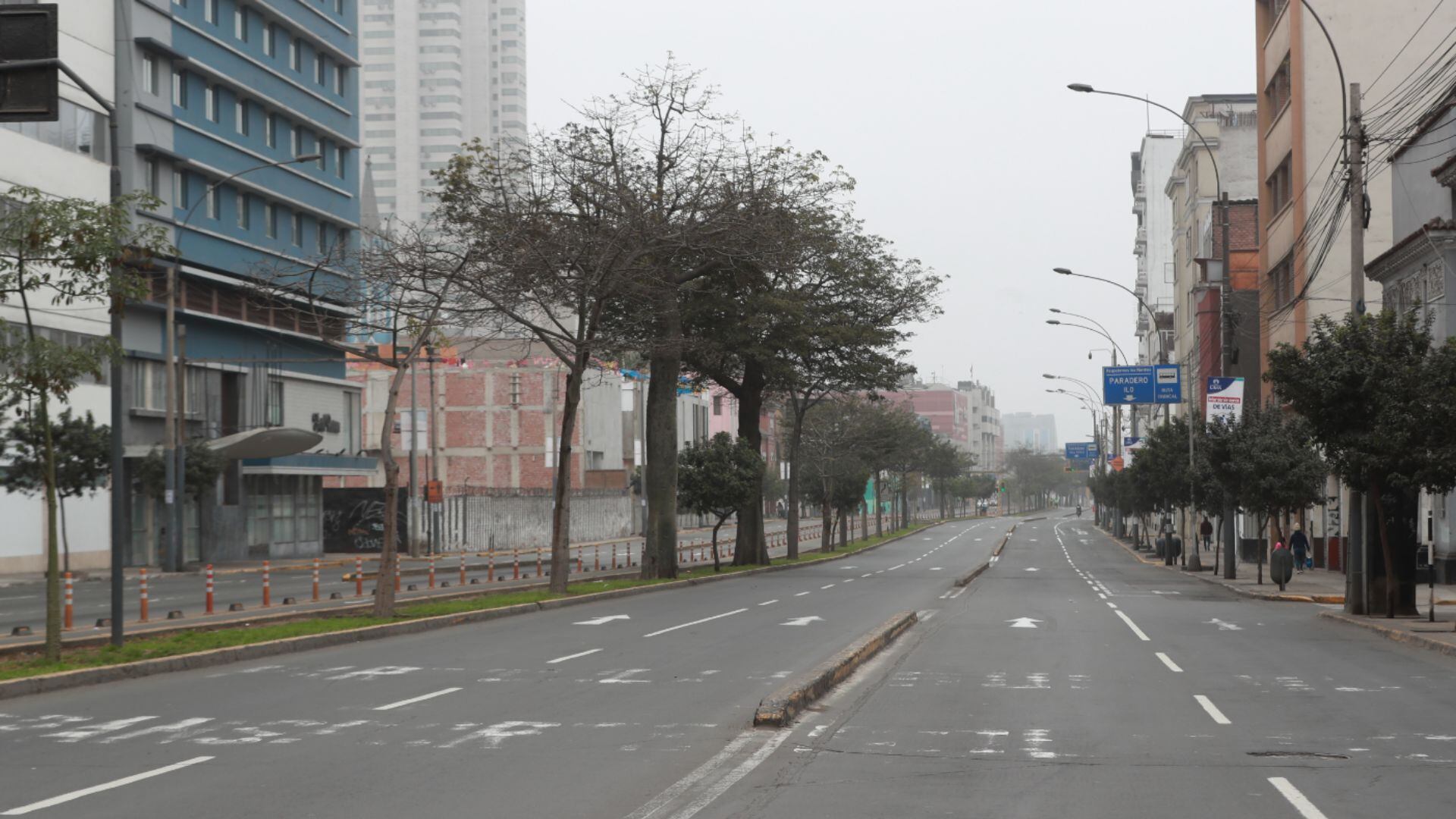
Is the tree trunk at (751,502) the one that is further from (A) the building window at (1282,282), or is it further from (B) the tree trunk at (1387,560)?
(B) the tree trunk at (1387,560)

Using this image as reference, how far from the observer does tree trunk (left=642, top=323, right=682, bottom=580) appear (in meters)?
40.0

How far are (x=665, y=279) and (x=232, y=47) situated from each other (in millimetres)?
27354

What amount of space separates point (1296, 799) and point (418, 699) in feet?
26.4

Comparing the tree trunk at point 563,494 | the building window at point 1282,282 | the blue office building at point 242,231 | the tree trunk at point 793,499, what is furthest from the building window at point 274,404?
the building window at point 1282,282

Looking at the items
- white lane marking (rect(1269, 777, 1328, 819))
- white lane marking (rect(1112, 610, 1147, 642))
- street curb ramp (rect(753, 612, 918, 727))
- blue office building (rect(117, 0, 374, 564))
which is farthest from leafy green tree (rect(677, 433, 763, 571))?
white lane marking (rect(1269, 777, 1328, 819))

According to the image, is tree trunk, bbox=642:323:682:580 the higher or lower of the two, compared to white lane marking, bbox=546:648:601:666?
higher

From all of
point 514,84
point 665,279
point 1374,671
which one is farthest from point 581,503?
point 514,84

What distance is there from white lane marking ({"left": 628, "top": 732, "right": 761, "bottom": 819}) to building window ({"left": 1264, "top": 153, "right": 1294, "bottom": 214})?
43.7m

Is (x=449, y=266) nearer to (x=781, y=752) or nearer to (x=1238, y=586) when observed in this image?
(x=781, y=752)

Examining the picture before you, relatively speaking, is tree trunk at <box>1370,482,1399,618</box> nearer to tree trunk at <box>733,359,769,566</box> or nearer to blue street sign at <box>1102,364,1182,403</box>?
blue street sign at <box>1102,364,1182,403</box>

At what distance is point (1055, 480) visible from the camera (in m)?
199

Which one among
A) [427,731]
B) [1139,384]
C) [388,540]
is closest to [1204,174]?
[1139,384]

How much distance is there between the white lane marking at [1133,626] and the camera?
21930mm

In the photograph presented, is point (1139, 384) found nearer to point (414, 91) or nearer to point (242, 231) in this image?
point (242, 231)
